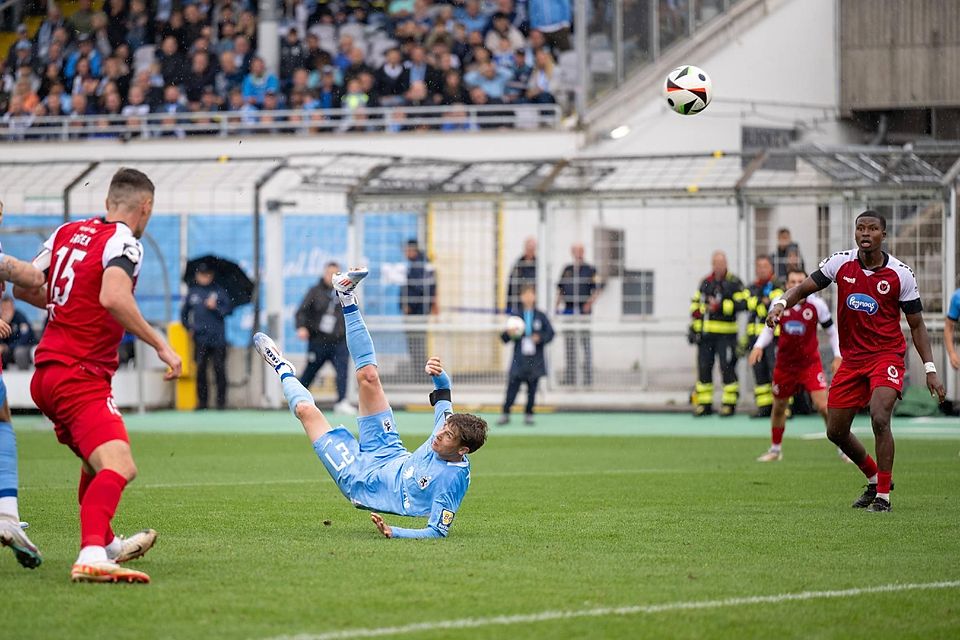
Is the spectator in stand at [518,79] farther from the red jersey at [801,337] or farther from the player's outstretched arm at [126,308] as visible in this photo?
the player's outstretched arm at [126,308]

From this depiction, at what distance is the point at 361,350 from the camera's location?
31.3 feet

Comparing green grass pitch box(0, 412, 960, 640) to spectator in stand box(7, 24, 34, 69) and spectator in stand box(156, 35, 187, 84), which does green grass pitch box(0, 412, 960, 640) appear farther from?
spectator in stand box(7, 24, 34, 69)

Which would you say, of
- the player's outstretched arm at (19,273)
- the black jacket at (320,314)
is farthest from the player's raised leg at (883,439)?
the black jacket at (320,314)

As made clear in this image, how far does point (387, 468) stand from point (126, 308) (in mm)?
2617

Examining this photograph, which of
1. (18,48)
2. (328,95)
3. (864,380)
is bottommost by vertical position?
(864,380)

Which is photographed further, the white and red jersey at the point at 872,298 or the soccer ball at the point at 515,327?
the soccer ball at the point at 515,327

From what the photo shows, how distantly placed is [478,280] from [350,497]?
14791 mm

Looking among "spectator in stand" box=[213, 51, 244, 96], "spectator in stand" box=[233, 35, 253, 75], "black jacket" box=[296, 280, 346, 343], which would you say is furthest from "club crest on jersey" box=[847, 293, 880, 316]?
"spectator in stand" box=[233, 35, 253, 75]

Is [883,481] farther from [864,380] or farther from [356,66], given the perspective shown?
[356,66]

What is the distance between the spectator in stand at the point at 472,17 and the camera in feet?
96.2

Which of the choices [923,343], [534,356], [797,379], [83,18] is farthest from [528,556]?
[83,18]

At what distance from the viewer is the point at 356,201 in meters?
24.0

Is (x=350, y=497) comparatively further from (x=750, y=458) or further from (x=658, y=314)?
(x=658, y=314)

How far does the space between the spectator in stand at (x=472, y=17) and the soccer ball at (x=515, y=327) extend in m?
10.7
